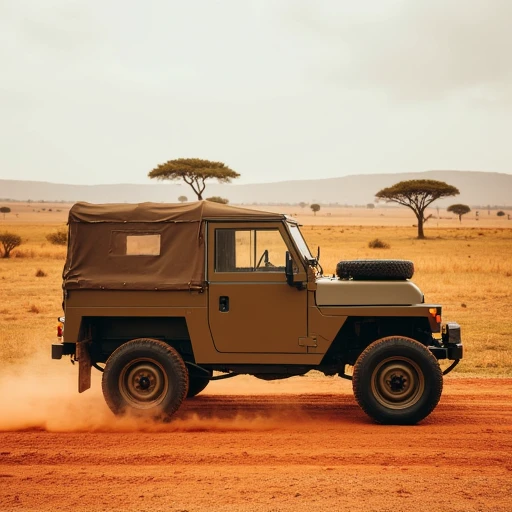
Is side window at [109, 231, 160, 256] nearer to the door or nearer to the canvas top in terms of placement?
the canvas top

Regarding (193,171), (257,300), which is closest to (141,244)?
(257,300)

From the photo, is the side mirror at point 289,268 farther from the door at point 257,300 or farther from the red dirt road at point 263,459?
the red dirt road at point 263,459

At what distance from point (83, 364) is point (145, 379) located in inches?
30.9

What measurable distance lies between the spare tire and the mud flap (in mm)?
3115

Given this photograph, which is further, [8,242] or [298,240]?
[8,242]

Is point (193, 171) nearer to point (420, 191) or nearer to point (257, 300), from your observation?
point (420, 191)

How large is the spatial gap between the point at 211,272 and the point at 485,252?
125 ft

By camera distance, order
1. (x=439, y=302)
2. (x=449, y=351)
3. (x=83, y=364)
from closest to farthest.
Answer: (x=449, y=351), (x=83, y=364), (x=439, y=302)

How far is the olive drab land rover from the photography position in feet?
29.1

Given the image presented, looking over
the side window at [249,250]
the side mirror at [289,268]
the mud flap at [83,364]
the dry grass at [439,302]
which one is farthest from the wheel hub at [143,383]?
the dry grass at [439,302]

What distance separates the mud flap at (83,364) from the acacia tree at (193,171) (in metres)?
56.2

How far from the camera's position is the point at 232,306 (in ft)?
29.5

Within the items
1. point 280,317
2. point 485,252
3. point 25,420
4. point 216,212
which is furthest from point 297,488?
point 485,252

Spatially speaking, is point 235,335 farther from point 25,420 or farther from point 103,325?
point 25,420
